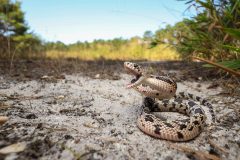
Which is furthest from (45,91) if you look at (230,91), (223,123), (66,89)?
(230,91)

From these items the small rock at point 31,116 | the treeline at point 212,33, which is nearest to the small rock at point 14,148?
the small rock at point 31,116

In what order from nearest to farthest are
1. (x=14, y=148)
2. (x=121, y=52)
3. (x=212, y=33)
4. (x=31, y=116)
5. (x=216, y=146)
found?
1. (x=14, y=148)
2. (x=216, y=146)
3. (x=31, y=116)
4. (x=212, y=33)
5. (x=121, y=52)

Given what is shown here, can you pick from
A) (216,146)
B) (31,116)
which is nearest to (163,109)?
(216,146)

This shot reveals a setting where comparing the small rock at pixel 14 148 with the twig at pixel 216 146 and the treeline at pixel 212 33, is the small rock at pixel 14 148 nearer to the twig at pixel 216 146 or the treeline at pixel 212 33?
the twig at pixel 216 146

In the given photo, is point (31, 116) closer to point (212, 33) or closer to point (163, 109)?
point (163, 109)

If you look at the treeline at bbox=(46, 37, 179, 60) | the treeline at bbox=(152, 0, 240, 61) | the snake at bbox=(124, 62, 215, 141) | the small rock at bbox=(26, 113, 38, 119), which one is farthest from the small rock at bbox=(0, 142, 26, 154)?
the treeline at bbox=(46, 37, 179, 60)

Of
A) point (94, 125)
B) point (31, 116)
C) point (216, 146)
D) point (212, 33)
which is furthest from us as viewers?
point (212, 33)

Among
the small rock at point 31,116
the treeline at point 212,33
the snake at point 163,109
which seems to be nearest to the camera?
the snake at point 163,109

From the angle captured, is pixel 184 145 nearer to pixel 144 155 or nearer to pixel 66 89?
pixel 144 155
